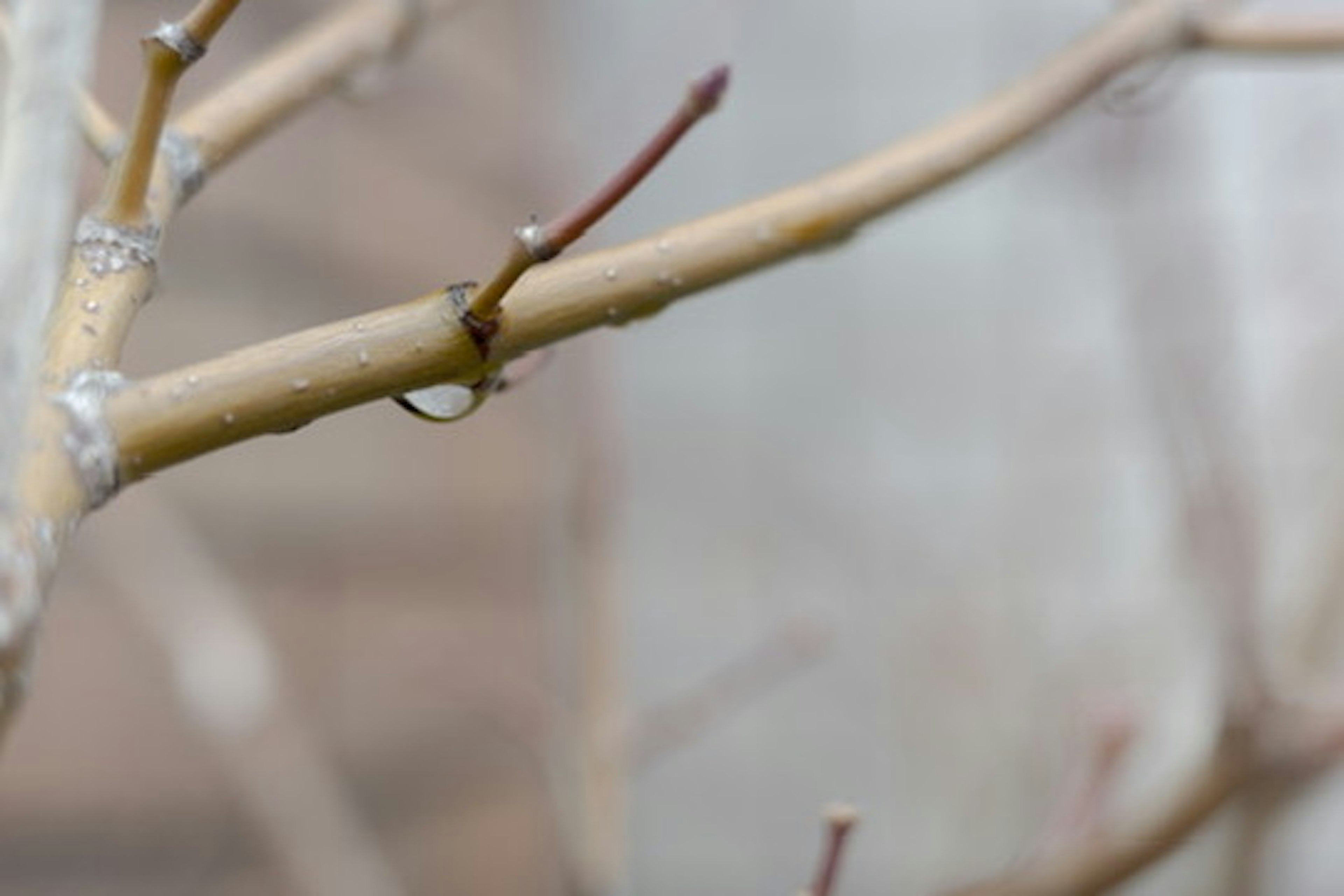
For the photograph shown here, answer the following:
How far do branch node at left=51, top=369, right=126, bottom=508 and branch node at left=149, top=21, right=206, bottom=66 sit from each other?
65 mm

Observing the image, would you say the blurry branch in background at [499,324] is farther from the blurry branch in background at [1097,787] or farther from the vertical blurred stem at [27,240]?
the blurry branch in background at [1097,787]

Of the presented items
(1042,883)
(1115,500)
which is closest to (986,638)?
(1115,500)

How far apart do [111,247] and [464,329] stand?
8cm

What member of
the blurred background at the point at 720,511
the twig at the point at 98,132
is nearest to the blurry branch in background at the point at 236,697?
the blurred background at the point at 720,511

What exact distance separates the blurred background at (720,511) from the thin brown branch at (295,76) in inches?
16.1

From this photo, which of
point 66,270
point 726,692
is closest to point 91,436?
point 66,270

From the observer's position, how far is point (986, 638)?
2.07 metres

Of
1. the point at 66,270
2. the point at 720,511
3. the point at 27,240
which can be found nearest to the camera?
the point at 27,240

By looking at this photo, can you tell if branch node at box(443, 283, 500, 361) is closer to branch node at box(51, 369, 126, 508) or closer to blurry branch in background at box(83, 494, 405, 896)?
branch node at box(51, 369, 126, 508)

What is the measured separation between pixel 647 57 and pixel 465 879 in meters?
1.15

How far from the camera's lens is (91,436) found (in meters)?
0.34

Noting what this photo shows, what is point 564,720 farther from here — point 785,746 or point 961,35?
point 961,35

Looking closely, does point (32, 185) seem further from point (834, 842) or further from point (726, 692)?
point (726, 692)

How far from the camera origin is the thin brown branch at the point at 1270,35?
62 cm
